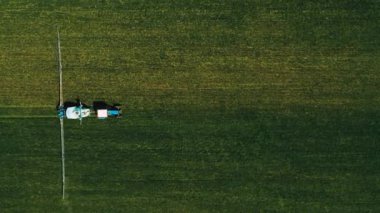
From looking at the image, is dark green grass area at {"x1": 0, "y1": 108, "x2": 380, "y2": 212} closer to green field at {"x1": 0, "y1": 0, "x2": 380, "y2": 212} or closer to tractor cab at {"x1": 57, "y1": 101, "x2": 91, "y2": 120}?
green field at {"x1": 0, "y1": 0, "x2": 380, "y2": 212}

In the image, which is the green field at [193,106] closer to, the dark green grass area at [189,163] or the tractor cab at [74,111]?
the dark green grass area at [189,163]

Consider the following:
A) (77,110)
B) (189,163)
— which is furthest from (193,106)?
(77,110)

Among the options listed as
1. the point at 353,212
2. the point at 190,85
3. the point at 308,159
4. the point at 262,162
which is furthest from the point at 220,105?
the point at 353,212

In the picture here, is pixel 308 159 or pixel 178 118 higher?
pixel 178 118

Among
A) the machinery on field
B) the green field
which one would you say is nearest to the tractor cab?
the machinery on field

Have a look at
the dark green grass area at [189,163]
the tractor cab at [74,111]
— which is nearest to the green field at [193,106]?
the dark green grass area at [189,163]

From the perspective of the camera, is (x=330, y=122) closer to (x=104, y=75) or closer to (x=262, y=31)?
(x=262, y=31)

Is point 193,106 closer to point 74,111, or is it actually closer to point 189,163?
point 189,163
